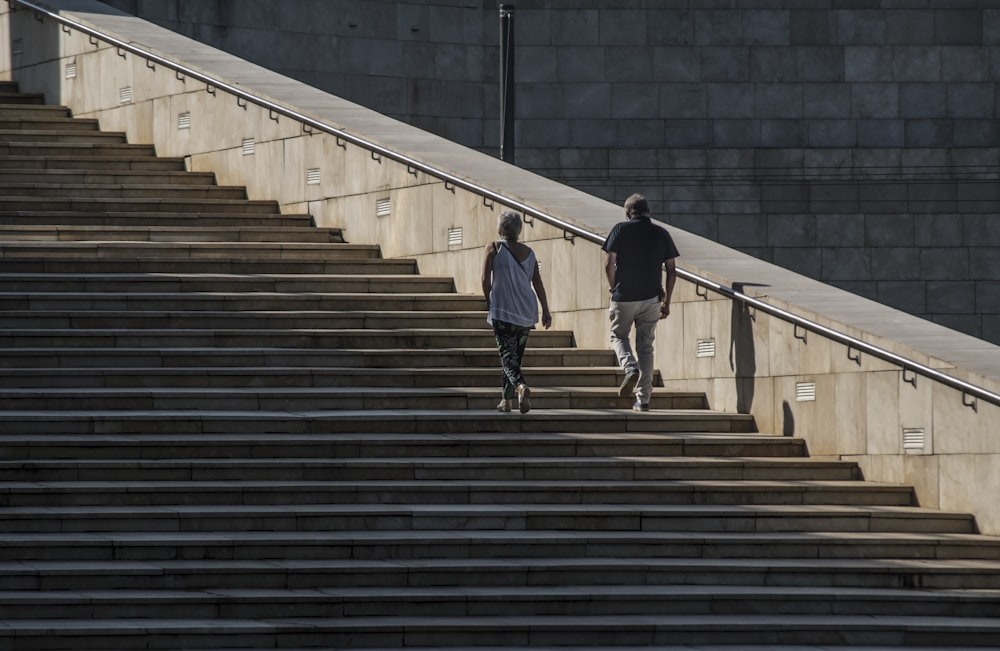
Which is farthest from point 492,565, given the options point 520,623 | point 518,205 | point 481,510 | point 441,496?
point 518,205

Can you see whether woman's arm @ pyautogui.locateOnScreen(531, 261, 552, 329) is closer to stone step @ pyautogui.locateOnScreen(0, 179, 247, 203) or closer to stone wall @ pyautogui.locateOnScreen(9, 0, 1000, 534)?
stone wall @ pyautogui.locateOnScreen(9, 0, 1000, 534)

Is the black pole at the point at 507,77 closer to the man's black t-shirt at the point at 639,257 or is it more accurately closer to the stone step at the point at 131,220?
the stone step at the point at 131,220

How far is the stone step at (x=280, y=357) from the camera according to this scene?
1247cm

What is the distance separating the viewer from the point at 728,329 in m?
12.6

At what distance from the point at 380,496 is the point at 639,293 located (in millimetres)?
2631

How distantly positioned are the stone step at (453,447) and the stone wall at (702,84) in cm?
1117

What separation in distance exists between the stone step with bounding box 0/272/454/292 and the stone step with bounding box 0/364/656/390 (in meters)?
1.63

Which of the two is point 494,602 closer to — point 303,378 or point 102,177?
point 303,378

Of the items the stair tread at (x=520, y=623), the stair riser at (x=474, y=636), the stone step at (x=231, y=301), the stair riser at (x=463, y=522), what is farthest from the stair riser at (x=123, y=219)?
the stair riser at (x=474, y=636)

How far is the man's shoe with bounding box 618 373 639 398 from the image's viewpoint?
1226cm

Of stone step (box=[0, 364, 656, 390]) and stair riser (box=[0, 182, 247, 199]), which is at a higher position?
stair riser (box=[0, 182, 247, 199])

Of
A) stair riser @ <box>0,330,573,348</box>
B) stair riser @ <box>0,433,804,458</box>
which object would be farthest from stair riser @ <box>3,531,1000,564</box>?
stair riser @ <box>0,330,573,348</box>

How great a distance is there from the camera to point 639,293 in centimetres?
1230

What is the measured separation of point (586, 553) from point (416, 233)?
226 inches
